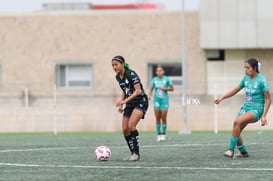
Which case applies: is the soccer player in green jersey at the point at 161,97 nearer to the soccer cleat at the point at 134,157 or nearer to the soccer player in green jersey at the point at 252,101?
the soccer player in green jersey at the point at 252,101

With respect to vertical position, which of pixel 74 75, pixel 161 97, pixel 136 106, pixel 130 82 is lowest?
pixel 136 106

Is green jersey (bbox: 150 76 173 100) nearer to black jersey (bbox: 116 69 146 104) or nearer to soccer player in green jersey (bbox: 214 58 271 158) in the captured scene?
black jersey (bbox: 116 69 146 104)

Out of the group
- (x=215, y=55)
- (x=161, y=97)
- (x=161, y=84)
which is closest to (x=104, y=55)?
(x=215, y=55)

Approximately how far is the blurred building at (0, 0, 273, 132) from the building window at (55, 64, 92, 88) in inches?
1.9

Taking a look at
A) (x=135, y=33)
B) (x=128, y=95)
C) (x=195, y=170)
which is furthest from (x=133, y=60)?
(x=195, y=170)

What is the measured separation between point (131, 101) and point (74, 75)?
26.7m

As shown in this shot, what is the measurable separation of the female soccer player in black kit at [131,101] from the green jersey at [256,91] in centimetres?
189

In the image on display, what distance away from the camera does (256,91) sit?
51.4 ft

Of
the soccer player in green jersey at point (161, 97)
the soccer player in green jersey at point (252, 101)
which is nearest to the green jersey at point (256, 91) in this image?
the soccer player in green jersey at point (252, 101)

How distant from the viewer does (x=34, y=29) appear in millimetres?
41719

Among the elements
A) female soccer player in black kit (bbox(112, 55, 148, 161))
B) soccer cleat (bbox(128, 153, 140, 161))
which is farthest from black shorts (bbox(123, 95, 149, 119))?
soccer cleat (bbox(128, 153, 140, 161))

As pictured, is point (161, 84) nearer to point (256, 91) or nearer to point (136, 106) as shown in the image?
point (136, 106)

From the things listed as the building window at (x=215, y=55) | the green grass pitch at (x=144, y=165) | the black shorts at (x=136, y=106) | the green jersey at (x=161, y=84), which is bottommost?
the green grass pitch at (x=144, y=165)

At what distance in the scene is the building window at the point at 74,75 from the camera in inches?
1662
